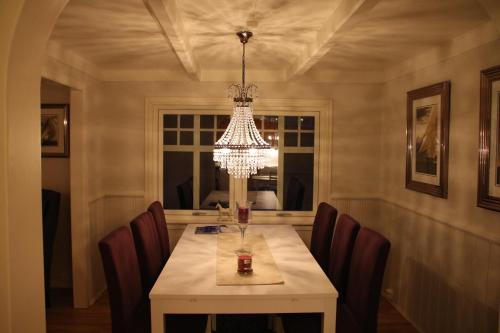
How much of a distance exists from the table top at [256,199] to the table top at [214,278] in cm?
108

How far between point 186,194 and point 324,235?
1741mm

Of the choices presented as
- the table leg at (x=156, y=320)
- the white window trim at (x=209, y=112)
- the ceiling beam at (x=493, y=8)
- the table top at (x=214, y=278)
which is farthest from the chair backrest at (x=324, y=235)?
the ceiling beam at (x=493, y=8)

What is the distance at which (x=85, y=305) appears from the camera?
347cm

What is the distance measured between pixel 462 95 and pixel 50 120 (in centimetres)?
363

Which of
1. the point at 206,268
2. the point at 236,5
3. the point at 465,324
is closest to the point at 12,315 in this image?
the point at 206,268

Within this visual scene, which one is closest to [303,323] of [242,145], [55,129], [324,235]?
[324,235]

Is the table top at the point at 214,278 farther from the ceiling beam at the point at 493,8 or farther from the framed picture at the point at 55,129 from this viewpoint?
the framed picture at the point at 55,129

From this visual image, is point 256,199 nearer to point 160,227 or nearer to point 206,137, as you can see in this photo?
point 206,137

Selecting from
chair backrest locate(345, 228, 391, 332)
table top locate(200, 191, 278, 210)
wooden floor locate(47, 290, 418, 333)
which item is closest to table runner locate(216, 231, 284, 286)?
chair backrest locate(345, 228, 391, 332)

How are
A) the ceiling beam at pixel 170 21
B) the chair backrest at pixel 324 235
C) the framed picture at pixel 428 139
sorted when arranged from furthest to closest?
the chair backrest at pixel 324 235
the framed picture at pixel 428 139
the ceiling beam at pixel 170 21

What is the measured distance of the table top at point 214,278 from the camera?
6.25ft

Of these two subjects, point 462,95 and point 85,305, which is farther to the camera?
point 85,305

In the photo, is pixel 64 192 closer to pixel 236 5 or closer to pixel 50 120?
pixel 50 120

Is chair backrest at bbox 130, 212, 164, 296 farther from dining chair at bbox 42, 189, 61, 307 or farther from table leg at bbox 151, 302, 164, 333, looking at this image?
dining chair at bbox 42, 189, 61, 307
